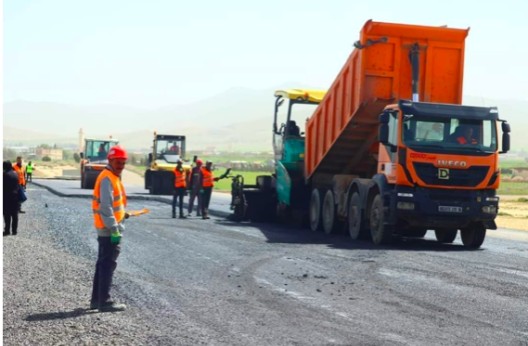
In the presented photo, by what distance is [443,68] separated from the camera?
61.3 feet

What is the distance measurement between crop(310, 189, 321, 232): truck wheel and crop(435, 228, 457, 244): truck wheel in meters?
2.84

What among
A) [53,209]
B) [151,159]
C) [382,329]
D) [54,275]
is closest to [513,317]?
[382,329]

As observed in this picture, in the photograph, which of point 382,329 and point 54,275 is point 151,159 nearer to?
point 54,275

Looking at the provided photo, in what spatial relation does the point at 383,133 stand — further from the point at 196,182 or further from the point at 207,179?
the point at 196,182

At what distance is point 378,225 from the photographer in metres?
18.2

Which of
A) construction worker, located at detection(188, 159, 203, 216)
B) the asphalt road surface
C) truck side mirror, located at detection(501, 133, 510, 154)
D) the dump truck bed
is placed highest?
the dump truck bed

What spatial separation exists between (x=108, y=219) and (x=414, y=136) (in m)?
8.98

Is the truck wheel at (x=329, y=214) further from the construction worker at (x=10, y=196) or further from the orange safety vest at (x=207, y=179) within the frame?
the construction worker at (x=10, y=196)

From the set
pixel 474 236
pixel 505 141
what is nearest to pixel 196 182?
pixel 474 236

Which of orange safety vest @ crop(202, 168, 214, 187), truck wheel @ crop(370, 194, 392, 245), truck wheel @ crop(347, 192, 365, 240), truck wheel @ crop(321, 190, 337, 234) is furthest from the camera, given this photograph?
orange safety vest @ crop(202, 168, 214, 187)

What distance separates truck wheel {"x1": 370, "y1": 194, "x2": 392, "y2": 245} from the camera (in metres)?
18.0

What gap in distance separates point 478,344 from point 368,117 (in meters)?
10.9

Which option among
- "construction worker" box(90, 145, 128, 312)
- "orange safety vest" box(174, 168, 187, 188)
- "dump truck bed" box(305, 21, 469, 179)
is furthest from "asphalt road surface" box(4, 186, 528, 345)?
"orange safety vest" box(174, 168, 187, 188)

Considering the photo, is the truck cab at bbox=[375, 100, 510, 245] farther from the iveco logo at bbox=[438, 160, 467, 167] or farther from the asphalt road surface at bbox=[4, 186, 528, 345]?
the asphalt road surface at bbox=[4, 186, 528, 345]
